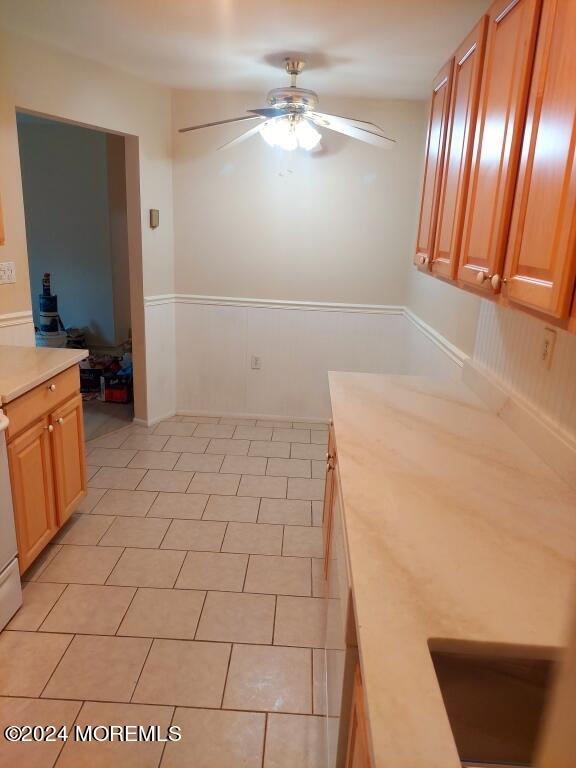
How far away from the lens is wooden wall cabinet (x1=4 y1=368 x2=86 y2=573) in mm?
1976

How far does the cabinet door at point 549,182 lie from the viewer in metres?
0.95

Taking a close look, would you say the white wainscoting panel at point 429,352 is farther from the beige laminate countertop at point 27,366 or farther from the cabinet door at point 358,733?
the beige laminate countertop at point 27,366

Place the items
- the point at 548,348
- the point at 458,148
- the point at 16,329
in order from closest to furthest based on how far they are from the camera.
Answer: the point at 548,348
the point at 458,148
the point at 16,329

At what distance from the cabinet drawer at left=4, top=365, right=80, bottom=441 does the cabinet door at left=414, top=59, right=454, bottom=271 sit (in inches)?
64.8

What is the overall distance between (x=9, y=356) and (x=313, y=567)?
173cm

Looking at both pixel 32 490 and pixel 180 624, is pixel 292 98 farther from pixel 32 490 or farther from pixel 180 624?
pixel 180 624

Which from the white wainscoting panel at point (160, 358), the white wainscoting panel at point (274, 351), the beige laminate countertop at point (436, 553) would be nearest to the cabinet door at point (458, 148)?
the beige laminate countertop at point (436, 553)

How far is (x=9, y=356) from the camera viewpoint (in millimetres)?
2344

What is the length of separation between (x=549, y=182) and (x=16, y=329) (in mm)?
2740

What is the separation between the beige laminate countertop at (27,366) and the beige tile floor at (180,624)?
885 mm

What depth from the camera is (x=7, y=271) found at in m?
2.72

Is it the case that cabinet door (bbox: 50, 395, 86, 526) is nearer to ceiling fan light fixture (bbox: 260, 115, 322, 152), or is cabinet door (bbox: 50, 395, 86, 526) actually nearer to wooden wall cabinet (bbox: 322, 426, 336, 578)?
wooden wall cabinet (bbox: 322, 426, 336, 578)

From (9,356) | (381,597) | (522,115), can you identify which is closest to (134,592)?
(9,356)

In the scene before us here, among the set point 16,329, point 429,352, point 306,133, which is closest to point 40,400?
point 16,329
